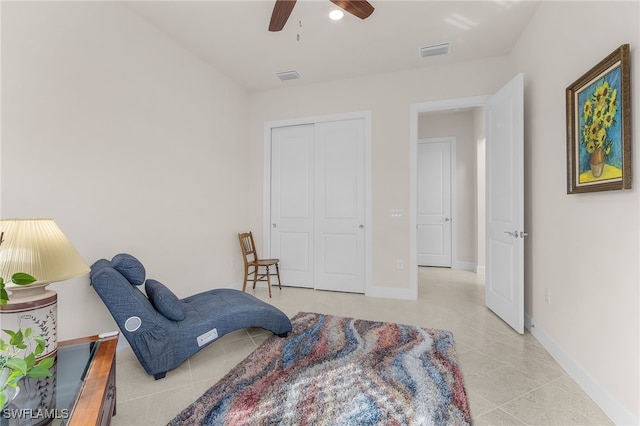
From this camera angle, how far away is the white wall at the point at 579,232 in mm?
1520

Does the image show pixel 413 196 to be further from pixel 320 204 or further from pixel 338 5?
pixel 338 5

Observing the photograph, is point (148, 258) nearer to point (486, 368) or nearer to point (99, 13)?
point (99, 13)

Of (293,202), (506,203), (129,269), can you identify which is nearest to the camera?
(129,269)

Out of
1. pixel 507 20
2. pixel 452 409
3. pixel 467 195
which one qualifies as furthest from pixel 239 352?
pixel 467 195

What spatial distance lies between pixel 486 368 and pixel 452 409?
2.04ft

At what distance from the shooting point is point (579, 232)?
1966 mm

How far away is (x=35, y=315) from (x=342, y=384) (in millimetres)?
1615

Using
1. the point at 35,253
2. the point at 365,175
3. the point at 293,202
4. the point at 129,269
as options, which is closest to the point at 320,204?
the point at 293,202

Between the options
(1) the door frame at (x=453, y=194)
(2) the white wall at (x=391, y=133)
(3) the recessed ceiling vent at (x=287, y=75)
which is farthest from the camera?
(1) the door frame at (x=453, y=194)

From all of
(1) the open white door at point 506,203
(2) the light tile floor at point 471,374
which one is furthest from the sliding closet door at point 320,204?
(1) the open white door at point 506,203

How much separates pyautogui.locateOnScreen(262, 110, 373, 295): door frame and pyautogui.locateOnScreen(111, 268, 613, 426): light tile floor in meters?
0.71

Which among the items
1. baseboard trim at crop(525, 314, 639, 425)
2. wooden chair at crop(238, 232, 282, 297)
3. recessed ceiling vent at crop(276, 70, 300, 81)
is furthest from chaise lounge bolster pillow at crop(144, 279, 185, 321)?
recessed ceiling vent at crop(276, 70, 300, 81)

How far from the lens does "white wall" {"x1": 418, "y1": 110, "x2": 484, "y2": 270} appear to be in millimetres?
5539

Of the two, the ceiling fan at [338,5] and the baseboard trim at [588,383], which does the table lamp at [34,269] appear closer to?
the ceiling fan at [338,5]
